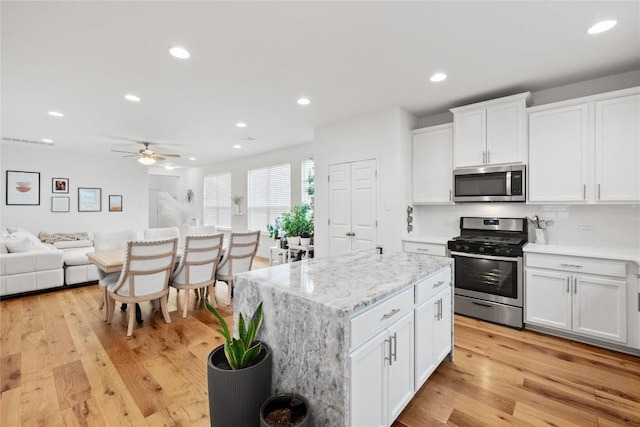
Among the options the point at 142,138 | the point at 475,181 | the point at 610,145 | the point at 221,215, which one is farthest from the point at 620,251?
the point at 221,215

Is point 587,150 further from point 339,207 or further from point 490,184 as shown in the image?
point 339,207

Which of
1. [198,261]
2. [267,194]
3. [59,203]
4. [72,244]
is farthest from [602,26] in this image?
[59,203]

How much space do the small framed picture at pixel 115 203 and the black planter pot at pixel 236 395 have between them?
7811mm

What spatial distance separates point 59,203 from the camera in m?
6.83

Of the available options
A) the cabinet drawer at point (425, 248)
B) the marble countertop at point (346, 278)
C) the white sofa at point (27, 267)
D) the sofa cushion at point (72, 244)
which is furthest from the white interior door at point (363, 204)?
the sofa cushion at point (72, 244)

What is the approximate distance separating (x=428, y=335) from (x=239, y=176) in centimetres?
680

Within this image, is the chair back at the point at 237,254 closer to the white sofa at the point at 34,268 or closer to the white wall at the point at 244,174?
the white sofa at the point at 34,268

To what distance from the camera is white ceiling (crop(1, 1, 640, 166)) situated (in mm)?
2029

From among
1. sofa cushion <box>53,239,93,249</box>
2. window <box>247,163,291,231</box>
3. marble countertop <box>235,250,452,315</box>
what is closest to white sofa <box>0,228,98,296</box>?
sofa cushion <box>53,239,93,249</box>

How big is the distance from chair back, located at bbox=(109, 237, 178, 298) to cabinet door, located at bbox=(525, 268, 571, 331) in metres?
3.82

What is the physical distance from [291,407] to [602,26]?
329 cm

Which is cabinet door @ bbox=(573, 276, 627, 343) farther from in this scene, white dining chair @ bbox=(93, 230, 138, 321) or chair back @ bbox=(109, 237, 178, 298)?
white dining chair @ bbox=(93, 230, 138, 321)

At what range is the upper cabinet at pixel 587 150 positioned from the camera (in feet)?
9.01

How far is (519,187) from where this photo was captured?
3268 mm
